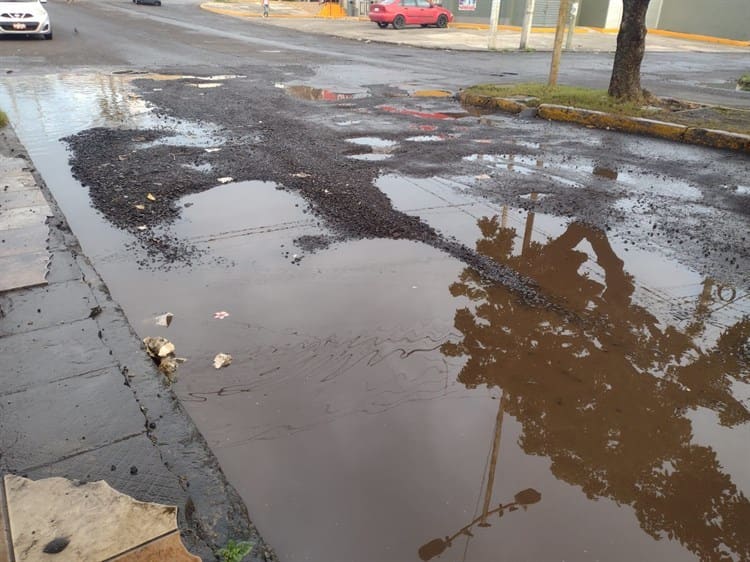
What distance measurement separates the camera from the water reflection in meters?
2.83

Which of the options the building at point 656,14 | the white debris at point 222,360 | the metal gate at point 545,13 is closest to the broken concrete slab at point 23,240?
the white debris at point 222,360

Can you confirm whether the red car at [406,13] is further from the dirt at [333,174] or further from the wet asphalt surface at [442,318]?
the wet asphalt surface at [442,318]

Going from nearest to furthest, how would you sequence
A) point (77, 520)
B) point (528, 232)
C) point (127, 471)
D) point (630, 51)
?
point (77, 520) < point (127, 471) < point (528, 232) < point (630, 51)

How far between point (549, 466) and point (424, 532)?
0.82 meters

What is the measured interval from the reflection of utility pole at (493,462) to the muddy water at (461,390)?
0.4 inches

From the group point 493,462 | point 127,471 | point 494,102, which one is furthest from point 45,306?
point 494,102

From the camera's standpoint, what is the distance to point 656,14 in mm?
34250

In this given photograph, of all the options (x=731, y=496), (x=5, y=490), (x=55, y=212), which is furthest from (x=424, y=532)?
(x=55, y=212)

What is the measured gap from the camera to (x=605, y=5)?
33.7 m

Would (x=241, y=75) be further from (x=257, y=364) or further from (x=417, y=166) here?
(x=257, y=364)

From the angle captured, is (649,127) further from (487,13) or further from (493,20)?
(487,13)

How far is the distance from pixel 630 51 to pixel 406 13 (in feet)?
72.6

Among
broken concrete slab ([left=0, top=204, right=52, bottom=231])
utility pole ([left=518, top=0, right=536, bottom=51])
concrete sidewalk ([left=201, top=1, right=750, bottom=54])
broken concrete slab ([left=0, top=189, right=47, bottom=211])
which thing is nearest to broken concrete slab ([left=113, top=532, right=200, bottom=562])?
broken concrete slab ([left=0, top=204, right=52, bottom=231])

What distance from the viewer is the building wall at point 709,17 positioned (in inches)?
1166
